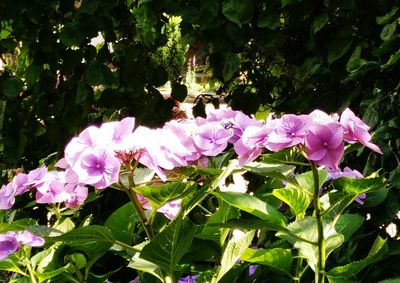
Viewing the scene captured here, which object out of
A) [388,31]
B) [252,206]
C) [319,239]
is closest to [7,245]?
[252,206]

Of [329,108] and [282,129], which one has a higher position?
[282,129]

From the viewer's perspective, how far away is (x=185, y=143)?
1.01 m

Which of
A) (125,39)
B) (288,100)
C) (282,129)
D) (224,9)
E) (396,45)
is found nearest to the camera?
(282,129)

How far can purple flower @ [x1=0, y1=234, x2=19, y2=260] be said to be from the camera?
113 cm

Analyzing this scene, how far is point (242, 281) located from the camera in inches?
45.1

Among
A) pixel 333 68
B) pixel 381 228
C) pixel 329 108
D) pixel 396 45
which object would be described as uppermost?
pixel 396 45

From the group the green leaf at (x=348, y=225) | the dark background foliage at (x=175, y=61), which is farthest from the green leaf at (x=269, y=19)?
the green leaf at (x=348, y=225)

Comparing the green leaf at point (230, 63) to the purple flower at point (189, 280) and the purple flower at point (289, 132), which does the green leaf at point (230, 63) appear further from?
the purple flower at point (289, 132)

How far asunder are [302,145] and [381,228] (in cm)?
63

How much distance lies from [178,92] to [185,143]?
3.77ft

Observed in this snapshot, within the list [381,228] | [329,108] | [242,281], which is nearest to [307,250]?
[242,281]

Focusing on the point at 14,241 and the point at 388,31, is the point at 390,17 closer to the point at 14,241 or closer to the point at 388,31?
the point at 388,31

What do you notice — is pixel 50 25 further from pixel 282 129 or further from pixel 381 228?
pixel 282 129

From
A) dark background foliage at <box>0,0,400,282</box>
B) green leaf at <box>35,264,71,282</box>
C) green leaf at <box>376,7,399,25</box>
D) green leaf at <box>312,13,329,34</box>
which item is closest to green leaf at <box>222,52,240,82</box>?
dark background foliage at <box>0,0,400,282</box>
